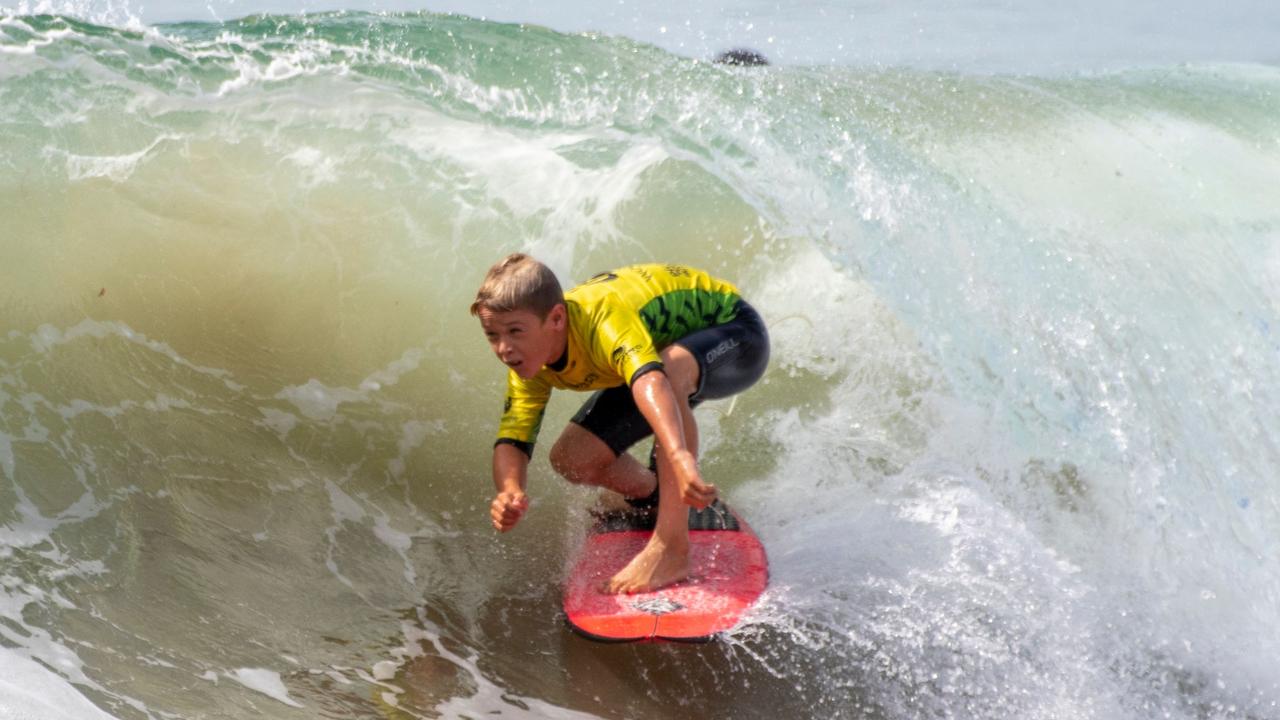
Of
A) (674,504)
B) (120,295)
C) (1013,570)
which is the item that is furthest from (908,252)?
(120,295)

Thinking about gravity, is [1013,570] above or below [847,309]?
below

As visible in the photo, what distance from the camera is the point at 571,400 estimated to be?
5.36 metres

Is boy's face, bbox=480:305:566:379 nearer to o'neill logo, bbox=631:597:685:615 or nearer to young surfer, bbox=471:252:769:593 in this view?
young surfer, bbox=471:252:769:593

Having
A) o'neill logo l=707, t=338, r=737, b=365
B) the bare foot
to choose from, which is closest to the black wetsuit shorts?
o'neill logo l=707, t=338, r=737, b=365

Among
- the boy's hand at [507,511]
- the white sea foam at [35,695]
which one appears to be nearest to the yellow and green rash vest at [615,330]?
the boy's hand at [507,511]

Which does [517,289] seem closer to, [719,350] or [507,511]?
[507,511]

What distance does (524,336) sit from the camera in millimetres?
3408

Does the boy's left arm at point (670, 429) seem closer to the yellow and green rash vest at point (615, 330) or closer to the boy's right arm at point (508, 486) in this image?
the yellow and green rash vest at point (615, 330)

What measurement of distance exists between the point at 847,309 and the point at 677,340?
1993mm

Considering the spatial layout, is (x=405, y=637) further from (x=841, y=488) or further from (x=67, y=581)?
(x=841, y=488)

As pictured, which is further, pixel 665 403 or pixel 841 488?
pixel 841 488

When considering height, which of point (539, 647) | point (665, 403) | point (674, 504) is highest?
point (665, 403)

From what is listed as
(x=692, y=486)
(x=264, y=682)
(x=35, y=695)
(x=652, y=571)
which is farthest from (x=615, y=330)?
(x=35, y=695)

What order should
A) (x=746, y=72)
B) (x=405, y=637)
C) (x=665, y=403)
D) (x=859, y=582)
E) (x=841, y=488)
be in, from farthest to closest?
(x=746, y=72) < (x=841, y=488) < (x=859, y=582) < (x=405, y=637) < (x=665, y=403)
